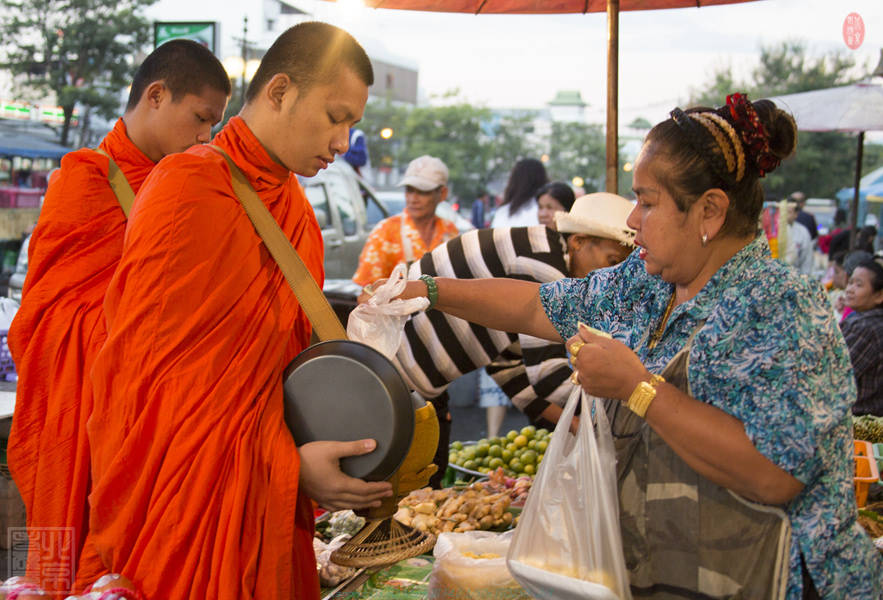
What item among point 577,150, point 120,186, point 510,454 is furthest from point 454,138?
point 120,186

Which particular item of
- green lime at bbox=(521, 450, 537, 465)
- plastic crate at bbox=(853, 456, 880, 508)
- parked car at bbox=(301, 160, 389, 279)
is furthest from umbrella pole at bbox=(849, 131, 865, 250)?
plastic crate at bbox=(853, 456, 880, 508)

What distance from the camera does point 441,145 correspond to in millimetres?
39656

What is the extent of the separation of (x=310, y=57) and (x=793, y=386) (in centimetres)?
133

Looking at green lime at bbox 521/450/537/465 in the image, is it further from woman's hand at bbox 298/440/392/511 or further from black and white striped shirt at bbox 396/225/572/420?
woman's hand at bbox 298/440/392/511

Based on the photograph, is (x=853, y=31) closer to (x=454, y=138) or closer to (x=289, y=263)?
(x=289, y=263)

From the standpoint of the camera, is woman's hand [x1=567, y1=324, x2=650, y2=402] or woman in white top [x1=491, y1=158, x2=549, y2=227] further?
woman in white top [x1=491, y1=158, x2=549, y2=227]

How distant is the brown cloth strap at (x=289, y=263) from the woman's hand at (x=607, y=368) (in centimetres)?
60

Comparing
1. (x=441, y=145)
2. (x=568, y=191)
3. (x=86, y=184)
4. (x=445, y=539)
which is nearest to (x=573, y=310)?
(x=445, y=539)

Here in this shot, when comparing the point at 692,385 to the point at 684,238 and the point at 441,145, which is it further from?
the point at 441,145

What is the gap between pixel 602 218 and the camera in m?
3.34

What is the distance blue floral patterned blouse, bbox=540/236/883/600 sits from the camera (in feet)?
5.40

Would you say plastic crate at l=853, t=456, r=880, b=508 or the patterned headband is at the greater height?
the patterned headband

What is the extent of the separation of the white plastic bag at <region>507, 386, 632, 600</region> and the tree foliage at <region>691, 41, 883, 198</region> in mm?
33092

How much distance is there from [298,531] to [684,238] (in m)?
1.19
